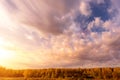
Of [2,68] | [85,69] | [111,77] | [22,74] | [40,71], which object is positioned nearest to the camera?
[111,77]

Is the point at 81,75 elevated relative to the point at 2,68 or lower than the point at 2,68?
lower

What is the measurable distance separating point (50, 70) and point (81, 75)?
32.9ft

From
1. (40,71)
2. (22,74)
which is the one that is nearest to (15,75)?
(22,74)

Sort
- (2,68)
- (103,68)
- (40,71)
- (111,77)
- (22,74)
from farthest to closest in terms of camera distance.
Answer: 1. (2,68)
2. (22,74)
3. (40,71)
4. (103,68)
5. (111,77)

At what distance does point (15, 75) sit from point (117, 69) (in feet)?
121

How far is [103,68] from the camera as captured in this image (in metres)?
55.1

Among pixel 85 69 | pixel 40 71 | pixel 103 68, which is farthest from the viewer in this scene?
pixel 40 71

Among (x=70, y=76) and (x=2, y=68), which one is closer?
(x=70, y=76)

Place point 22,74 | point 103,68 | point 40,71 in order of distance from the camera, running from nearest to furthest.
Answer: point 103,68 < point 40,71 < point 22,74

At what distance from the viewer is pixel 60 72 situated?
59.9 m

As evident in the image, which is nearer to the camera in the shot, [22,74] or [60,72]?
[60,72]

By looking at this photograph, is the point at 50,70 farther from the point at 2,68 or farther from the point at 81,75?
the point at 2,68

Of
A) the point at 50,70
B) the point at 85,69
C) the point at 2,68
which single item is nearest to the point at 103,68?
the point at 85,69

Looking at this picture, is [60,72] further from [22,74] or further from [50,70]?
[22,74]
